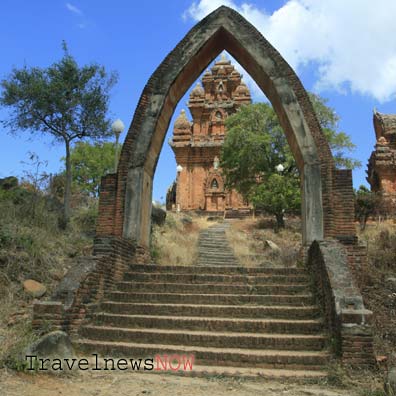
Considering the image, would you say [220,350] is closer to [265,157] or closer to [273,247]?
[273,247]

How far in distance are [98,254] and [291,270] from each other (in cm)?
351

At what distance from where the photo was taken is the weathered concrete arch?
27.3 ft

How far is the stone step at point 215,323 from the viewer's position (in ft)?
19.7

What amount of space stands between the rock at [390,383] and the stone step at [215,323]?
1569 mm

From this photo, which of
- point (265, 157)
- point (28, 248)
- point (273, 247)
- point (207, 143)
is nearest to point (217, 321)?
point (28, 248)

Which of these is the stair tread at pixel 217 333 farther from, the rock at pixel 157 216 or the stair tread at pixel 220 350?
the rock at pixel 157 216

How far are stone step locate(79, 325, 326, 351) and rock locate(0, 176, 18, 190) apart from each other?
8.93 meters

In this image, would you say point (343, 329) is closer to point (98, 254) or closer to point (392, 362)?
point (392, 362)

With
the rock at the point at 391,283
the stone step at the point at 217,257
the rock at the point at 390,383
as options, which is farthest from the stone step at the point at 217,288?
the stone step at the point at 217,257

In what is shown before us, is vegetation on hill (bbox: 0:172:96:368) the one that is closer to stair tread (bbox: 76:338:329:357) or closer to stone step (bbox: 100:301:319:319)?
stair tread (bbox: 76:338:329:357)

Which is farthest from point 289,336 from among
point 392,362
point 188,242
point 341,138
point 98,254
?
point 341,138

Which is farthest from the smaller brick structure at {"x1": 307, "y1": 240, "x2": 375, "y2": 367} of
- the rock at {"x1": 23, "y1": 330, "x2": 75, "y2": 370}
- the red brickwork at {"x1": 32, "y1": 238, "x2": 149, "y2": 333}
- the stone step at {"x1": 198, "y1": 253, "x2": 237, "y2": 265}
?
the stone step at {"x1": 198, "y1": 253, "x2": 237, "y2": 265}

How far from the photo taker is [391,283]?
24.8 ft

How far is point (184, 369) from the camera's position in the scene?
5.16 meters
